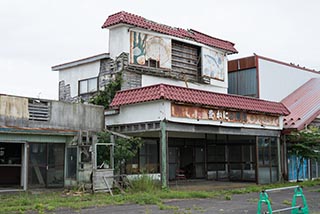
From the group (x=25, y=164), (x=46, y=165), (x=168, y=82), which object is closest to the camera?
(x=25, y=164)

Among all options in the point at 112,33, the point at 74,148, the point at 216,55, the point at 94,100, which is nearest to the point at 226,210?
the point at 74,148

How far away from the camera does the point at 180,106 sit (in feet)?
58.0

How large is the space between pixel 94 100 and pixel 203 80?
667 cm

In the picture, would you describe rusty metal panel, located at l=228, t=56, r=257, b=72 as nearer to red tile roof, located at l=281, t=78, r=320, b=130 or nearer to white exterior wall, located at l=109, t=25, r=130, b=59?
red tile roof, located at l=281, t=78, r=320, b=130

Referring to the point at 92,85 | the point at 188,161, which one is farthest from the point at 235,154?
the point at 92,85

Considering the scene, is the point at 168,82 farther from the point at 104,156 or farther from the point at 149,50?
the point at 104,156

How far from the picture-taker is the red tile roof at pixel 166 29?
835 inches

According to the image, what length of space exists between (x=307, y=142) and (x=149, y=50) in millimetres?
9647

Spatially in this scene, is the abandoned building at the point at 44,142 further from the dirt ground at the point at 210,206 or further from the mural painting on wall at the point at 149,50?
the dirt ground at the point at 210,206

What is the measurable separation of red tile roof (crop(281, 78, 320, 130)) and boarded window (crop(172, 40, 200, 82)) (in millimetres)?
5814

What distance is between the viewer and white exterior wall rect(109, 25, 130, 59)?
2116 centimetres

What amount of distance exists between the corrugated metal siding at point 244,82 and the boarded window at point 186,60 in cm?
420

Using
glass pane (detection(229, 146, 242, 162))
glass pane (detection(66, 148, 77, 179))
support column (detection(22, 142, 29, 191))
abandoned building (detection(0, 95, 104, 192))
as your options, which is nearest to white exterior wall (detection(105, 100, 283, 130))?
abandoned building (detection(0, 95, 104, 192))

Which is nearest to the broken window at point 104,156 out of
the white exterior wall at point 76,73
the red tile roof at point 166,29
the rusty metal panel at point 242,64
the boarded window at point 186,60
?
the white exterior wall at point 76,73
